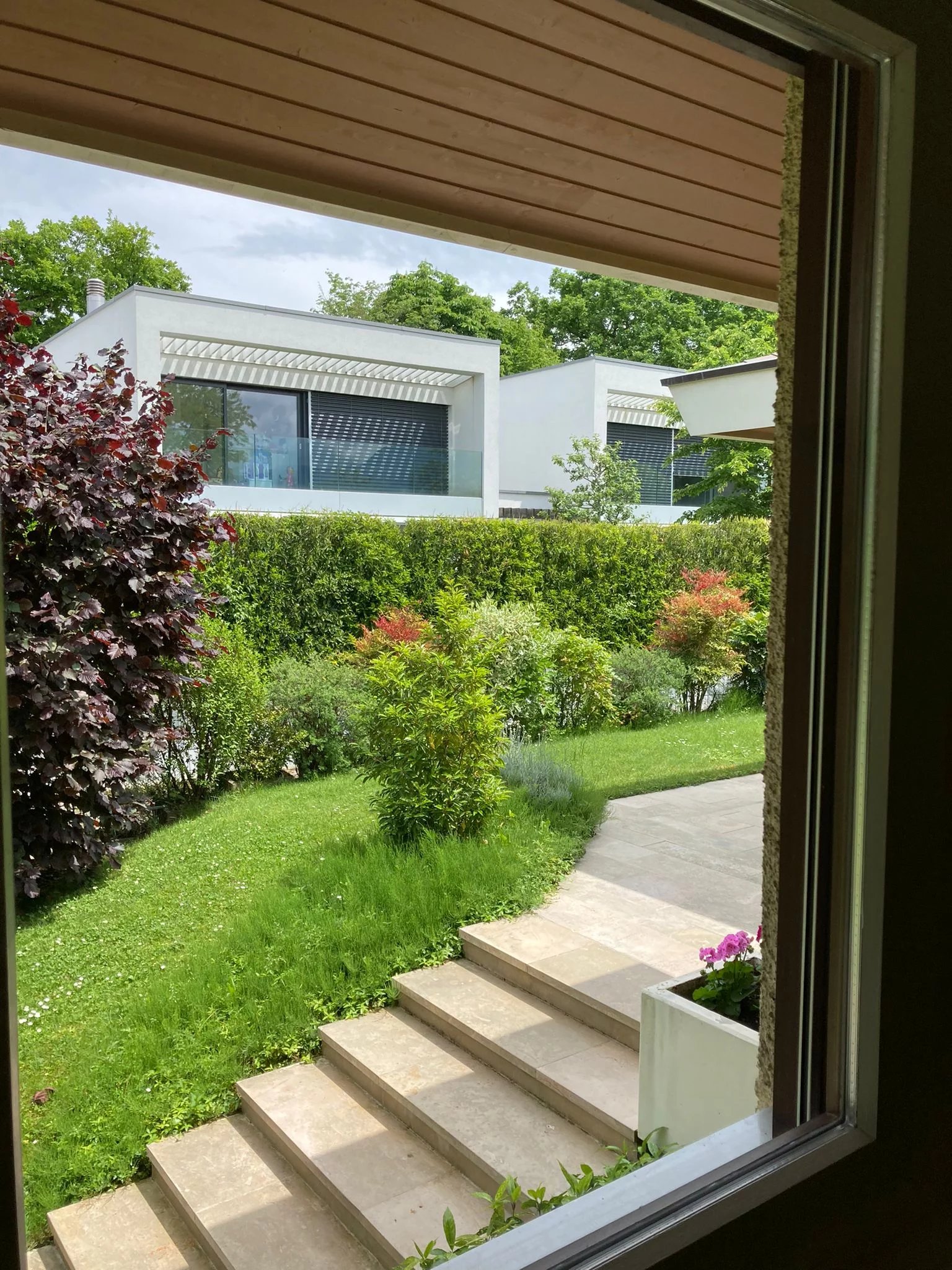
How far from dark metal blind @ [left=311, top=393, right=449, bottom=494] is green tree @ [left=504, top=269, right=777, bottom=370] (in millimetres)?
14383

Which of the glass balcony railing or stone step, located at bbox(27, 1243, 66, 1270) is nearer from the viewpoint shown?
stone step, located at bbox(27, 1243, 66, 1270)

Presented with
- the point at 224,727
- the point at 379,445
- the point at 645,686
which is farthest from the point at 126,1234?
the point at 379,445

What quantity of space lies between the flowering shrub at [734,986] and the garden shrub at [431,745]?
2.64 meters

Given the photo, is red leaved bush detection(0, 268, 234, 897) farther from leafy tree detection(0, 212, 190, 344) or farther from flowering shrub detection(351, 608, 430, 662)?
leafy tree detection(0, 212, 190, 344)

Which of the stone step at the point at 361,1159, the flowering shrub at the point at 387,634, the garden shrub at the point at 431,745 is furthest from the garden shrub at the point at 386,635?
the stone step at the point at 361,1159

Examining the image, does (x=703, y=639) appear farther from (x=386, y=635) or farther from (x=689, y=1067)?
(x=689, y=1067)

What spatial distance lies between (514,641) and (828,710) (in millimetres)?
6703

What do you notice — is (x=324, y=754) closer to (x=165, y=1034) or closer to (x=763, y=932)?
(x=165, y=1034)

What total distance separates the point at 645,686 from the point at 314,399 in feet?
28.3

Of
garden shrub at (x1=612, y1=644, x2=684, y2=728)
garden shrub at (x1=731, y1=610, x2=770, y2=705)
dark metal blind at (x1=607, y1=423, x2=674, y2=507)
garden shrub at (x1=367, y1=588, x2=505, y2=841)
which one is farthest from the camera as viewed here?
dark metal blind at (x1=607, y1=423, x2=674, y2=507)

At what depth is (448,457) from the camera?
14695 millimetres

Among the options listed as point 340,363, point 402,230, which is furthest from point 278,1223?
point 340,363

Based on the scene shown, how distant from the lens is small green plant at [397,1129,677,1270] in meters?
2.23

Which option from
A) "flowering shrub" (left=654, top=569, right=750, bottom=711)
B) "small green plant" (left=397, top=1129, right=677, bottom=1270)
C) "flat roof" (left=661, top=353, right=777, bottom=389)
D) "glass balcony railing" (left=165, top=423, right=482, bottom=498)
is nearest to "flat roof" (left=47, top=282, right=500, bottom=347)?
"glass balcony railing" (left=165, top=423, right=482, bottom=498)
